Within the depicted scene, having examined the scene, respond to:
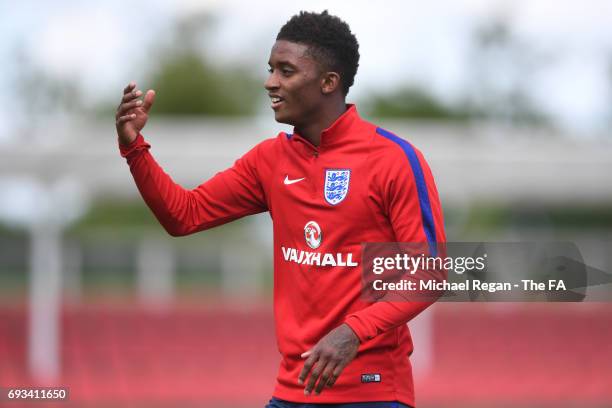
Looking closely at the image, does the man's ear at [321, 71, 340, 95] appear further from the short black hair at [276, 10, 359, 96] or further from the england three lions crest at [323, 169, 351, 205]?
the england three lions crest at [323, 169, 351, 205]

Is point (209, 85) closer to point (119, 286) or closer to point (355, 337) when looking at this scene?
point (119, 286)

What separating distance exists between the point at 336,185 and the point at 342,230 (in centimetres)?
17

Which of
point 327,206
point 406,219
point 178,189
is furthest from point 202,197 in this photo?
point 406,219

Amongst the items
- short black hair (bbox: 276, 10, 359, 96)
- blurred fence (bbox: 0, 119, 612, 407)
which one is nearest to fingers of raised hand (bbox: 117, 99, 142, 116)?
short black hair (bbox: 276, 10, 359, 96)

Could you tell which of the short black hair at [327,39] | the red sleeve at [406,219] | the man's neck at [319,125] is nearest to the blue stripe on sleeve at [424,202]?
the red sleeve at [406,219]

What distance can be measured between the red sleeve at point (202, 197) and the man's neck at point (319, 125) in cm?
28

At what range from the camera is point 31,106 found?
45656 mm

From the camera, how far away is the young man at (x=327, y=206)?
4023 millimetres

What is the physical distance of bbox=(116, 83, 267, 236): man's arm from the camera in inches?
167

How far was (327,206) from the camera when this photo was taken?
413 centimetres

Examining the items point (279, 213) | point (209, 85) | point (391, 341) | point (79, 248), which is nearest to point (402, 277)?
point (391, 341)

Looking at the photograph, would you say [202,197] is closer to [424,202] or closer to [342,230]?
[342,230]

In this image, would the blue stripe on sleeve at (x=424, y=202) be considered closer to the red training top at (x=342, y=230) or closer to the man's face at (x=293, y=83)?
the red training top at (x=342, y=230)

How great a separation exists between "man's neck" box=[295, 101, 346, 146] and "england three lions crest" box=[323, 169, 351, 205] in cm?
18
